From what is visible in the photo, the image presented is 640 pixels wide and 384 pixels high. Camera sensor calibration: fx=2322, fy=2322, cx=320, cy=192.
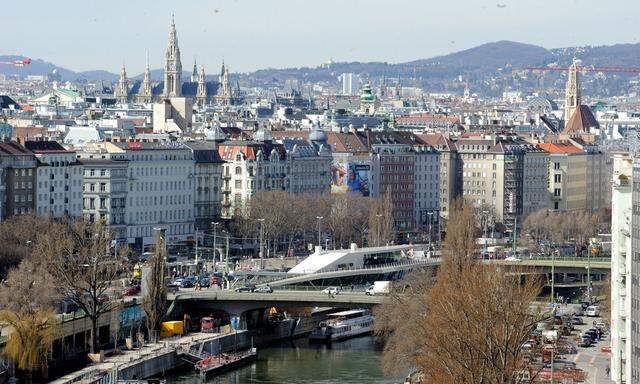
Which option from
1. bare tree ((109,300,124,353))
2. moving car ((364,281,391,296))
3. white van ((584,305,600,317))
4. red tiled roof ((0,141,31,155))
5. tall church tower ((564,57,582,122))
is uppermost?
tall church tower ((564,57,582,122))

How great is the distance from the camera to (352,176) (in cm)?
11819

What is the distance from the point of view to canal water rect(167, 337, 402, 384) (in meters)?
64.0

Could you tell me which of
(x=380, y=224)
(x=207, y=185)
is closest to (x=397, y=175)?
(x=207, y=185)

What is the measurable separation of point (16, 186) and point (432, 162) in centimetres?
4108

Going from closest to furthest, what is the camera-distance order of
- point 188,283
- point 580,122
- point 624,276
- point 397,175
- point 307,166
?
1. point 624,276
2. point 188,283
3. point 307,166
4. point 397,175
5. point 580,122

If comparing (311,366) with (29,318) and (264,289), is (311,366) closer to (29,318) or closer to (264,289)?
(264,289)

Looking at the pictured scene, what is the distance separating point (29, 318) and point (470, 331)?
12.9 metres

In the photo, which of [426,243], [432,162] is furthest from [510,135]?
[426,243]

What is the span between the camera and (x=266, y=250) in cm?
9994

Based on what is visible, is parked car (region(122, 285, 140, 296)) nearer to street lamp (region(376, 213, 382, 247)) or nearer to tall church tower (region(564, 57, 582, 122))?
street lamp (region(376, 213, 382, 247))

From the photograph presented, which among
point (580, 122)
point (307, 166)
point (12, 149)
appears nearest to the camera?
point (12, 149)

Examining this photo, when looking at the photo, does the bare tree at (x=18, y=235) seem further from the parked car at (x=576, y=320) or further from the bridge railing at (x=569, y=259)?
the bridge railing at (x=569, y=259)

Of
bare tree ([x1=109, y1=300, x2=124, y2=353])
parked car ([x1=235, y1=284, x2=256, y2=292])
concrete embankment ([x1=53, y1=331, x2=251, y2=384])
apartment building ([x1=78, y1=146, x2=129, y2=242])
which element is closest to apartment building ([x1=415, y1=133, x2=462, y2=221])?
apartment building ([x1=78, y1=146, x2=129, y2=242])

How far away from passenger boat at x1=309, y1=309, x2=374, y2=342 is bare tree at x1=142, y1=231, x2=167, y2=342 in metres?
8.03
